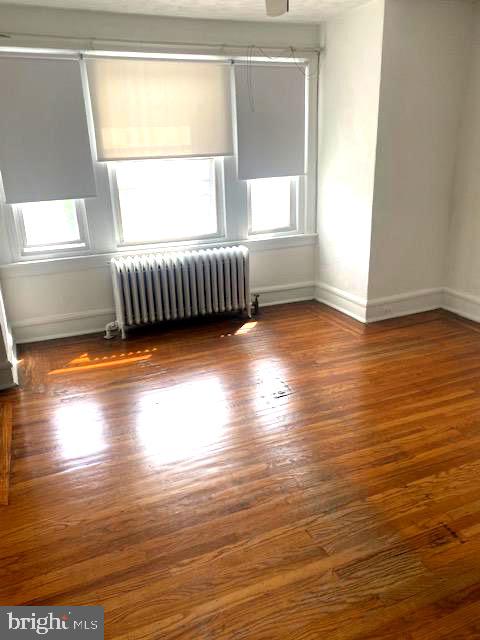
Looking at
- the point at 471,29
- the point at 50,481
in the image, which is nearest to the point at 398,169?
the point at 471,29

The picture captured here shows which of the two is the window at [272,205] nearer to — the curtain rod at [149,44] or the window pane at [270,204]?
the window pane at [270,204]

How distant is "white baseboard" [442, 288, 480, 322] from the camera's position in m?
4.33

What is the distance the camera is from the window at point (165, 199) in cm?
415

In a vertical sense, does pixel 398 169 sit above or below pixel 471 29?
below

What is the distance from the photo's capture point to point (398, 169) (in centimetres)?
406

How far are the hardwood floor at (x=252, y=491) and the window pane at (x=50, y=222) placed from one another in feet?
3.21

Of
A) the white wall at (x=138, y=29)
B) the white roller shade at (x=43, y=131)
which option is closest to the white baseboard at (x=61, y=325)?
the white roller shade at (x=43, y=131)

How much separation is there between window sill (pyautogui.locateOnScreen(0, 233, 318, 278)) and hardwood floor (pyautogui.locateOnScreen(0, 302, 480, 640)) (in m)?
0.70

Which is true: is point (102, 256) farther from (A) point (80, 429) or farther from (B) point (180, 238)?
(A) point (80, 429)

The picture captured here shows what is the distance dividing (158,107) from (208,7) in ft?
2.68

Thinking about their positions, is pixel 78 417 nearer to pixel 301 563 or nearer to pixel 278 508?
pixel 278 508

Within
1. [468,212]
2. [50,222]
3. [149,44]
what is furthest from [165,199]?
[468,212]

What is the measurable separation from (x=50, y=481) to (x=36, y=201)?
7.60ft

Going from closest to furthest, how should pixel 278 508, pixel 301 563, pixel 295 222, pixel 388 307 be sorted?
pixel 301 563
pixel 278 508
pixel 388 307
pixel 295 222
